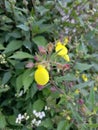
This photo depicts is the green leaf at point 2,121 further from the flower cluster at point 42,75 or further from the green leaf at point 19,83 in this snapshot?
the flower cluster at point 42,75

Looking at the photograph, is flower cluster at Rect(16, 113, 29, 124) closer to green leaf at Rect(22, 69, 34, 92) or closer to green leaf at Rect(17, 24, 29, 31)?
green leaf at Rect(22, 69, 34, 92)

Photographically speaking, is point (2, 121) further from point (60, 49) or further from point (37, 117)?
point (60, 49)

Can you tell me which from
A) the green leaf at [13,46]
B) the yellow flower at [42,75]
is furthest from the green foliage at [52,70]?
the yellow flower at [42,75]

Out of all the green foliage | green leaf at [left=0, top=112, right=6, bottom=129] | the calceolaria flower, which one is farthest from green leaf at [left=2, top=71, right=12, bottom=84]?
the calceolaria flower

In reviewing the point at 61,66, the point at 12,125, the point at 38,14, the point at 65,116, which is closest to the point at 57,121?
the point at 65,116

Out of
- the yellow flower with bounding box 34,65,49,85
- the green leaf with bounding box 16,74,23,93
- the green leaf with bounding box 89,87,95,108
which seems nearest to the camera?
the yellow flower with bounding box 34,65,49,85

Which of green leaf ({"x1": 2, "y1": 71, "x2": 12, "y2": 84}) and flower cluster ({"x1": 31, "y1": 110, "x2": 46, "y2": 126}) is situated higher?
green leaf ({"x1": 2, "y1": 71, "x2": 12, "y2": 84})

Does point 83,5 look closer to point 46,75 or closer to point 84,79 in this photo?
point 84,79

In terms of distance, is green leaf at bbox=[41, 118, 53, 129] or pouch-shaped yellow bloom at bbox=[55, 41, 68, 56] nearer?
pouch-shaped yellow bloom at bbox=[55, 41, 68, 56]
